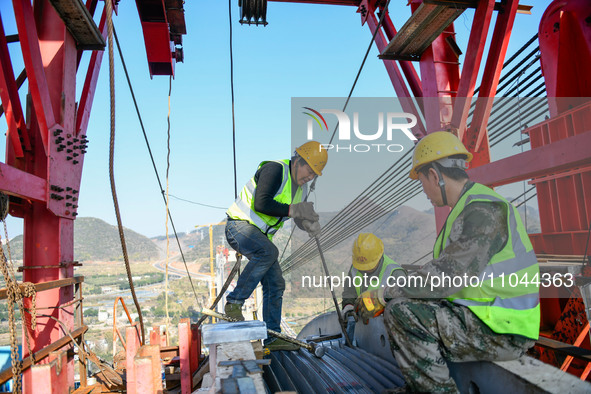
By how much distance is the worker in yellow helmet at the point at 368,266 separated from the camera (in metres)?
4.91

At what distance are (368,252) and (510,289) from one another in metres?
2.80

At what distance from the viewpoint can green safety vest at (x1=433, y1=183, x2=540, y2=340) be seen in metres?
2.23

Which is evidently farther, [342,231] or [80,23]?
[342,231]

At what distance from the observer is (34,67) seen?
13.8 feet

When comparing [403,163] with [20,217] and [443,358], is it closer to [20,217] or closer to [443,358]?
[443,358]

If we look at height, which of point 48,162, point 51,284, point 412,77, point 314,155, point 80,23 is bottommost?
point 51,284

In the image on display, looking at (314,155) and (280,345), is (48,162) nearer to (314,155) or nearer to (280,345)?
(314,155)

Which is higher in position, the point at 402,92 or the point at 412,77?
the point at 412,77

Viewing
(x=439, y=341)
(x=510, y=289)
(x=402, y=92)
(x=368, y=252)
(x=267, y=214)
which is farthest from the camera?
(x=402, y=92)

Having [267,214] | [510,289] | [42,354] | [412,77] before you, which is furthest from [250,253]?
[412,77]

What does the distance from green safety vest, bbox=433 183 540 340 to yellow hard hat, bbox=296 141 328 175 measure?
199cm

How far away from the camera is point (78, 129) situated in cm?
525

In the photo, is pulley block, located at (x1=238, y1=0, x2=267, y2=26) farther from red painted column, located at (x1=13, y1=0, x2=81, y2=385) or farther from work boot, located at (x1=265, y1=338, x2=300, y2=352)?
work boot, located at (x1=265, y1=338, x2=300, y2=352)

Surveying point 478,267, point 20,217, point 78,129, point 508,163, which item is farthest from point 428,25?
point 20,217
